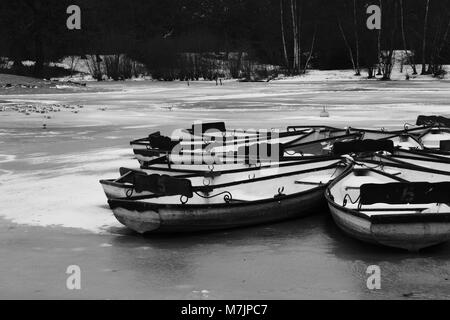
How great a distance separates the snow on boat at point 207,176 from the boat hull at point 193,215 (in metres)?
0.51

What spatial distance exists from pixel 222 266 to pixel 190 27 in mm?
61653

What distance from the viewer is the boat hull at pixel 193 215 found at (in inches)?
334

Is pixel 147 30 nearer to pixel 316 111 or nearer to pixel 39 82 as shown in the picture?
pixel 39 82

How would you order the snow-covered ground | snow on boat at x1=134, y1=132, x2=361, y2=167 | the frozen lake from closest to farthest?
the frozen lake
the snow-covered ground
snow on boat at x1=134, y1=132, x2=361, y2=167

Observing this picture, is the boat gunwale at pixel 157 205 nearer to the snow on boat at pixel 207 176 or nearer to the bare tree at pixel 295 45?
the snow on boat at pixel 207 176

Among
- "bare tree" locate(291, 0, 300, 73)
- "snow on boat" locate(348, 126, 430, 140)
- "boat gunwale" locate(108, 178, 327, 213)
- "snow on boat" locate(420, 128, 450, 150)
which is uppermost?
"bare tree" locate(291, 0, 300, 73)

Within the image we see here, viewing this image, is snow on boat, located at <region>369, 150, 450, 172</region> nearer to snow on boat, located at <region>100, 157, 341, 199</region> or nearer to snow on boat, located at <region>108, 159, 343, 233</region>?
snow on boat, located at <region>100, 157, 341, 199</region>

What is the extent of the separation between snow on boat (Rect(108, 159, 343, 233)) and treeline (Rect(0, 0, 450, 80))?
3853cm

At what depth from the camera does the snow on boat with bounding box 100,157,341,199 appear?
9.44 metres

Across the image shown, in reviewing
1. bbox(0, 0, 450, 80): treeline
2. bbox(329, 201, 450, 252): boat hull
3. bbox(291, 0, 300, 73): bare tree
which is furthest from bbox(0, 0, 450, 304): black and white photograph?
bbox(291, 0, 300, 73): bare tree

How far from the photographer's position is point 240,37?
2571 inches

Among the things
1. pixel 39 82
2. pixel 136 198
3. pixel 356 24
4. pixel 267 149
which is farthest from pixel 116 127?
pixel 356 24

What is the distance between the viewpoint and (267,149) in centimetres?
1212

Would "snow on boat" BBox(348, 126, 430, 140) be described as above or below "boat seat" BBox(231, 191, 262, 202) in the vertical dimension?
above
